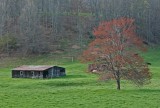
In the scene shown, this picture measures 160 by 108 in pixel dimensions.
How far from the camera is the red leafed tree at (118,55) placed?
56.2 metres

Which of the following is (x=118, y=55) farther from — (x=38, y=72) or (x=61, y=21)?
(x=61, y=21)

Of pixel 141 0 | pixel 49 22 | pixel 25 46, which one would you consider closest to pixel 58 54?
pixel 25 46

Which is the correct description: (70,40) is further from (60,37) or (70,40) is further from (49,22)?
(49,22)

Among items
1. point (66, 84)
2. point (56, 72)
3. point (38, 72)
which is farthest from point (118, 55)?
point (56, 72)

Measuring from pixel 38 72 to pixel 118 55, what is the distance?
28.6m

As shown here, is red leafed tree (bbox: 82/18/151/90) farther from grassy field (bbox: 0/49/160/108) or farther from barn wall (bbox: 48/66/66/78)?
Result: barn wall (bbox: 48/66/66/78)

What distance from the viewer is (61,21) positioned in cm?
13975

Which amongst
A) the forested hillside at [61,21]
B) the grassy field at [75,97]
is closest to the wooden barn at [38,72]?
the grassy field at [75,97]

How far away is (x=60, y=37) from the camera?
127 m

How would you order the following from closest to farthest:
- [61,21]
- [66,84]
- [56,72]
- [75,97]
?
[75,97], [66,84], [56,72], [61,21]

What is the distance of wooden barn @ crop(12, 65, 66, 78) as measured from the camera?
8144 centimetres

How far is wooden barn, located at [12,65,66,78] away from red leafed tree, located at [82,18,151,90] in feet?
79.7

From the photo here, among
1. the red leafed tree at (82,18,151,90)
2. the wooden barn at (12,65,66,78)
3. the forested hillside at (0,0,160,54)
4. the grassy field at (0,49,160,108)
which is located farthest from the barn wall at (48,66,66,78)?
the forested hillside at (0,0,160,54)

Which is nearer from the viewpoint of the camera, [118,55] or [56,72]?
[118,55]
